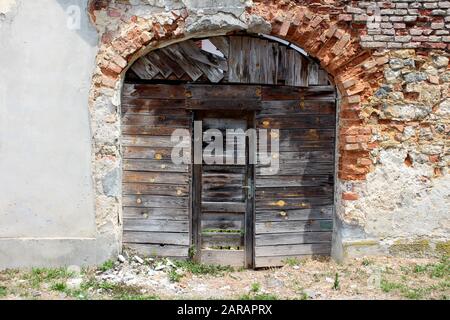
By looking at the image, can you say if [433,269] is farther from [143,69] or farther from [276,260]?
[143,69]

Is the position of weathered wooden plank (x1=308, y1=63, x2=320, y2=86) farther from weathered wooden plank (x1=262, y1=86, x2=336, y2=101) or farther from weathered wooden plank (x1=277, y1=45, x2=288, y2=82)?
weathered wooden plank (x1=277, y1=45, x2=288, y2=82)

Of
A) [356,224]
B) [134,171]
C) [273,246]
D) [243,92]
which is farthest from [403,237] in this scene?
[134,171]

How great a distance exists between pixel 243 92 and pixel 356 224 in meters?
1.89

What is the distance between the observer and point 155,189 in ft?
16.3

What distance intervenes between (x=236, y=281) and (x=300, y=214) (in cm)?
105

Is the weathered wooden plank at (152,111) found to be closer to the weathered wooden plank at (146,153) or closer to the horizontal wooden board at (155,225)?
the weathered wooden plank at (146,153)

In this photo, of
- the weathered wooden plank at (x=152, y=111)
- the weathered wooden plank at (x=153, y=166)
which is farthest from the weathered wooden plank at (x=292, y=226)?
the weathered wooden plank at (x=152, y=111)

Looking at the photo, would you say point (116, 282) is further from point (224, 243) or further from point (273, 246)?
point (273, 246)

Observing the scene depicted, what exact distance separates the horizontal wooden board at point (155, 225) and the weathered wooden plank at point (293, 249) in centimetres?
89

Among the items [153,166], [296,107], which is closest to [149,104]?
[153,166]

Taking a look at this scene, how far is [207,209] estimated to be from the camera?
16.5 feet
